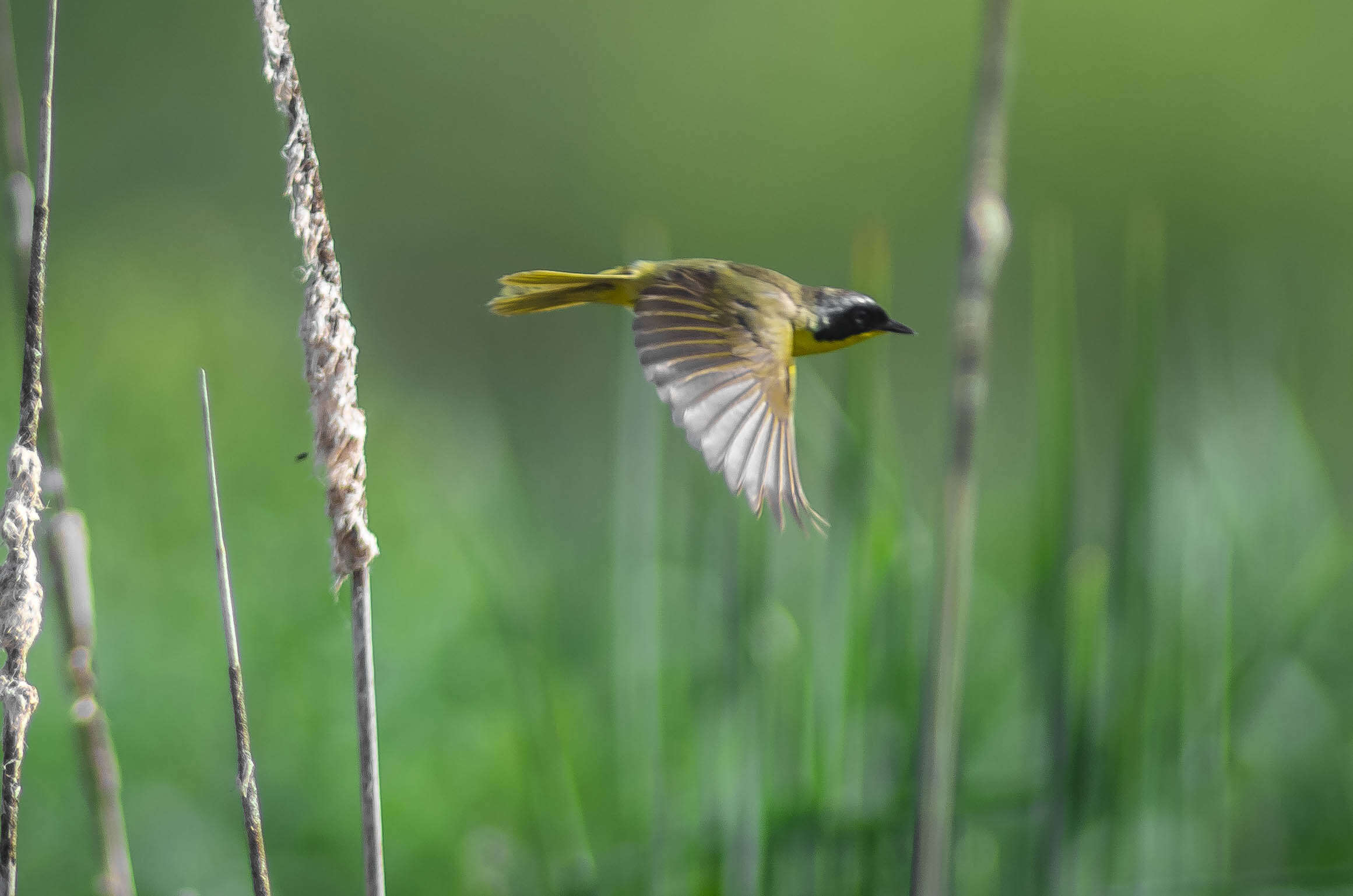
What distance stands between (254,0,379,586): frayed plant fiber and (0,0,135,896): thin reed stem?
94 mm

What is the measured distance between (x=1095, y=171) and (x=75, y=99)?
1.45m

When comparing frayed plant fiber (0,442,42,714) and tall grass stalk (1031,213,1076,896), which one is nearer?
frayed plant fiber (0,442,42,714)

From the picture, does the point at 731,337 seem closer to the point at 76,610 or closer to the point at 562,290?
the point at 562,290

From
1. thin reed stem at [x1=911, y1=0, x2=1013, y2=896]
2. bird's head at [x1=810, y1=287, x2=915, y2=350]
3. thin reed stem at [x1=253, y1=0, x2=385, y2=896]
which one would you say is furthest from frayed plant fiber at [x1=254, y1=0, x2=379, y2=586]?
bird's head at [x1=810, y1=287, x2=915, y2=350]

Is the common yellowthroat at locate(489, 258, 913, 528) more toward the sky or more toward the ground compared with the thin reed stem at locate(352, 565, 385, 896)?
more toward the sky

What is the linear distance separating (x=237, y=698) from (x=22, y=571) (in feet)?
0.15

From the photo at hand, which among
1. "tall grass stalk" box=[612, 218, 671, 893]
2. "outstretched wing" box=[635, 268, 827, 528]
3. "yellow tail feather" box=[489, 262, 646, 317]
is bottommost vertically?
"tall grass stalk" box=[612, 218, 671, 893]

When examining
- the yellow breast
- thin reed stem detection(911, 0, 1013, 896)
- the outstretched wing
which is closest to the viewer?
thin reed stem detection(911, 0, 1013, 896)

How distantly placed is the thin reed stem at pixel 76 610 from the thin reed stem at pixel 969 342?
7.5 inches

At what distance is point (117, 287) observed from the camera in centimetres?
136

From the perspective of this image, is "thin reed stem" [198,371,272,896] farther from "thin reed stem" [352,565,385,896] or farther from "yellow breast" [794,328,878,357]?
"yellow breast" [794,328,878,357]

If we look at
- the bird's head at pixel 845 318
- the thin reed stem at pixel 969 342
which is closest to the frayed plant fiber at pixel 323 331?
the thin reed stem at pixel 969 342

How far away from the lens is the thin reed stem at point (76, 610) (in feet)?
0.88

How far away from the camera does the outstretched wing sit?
0.31m
